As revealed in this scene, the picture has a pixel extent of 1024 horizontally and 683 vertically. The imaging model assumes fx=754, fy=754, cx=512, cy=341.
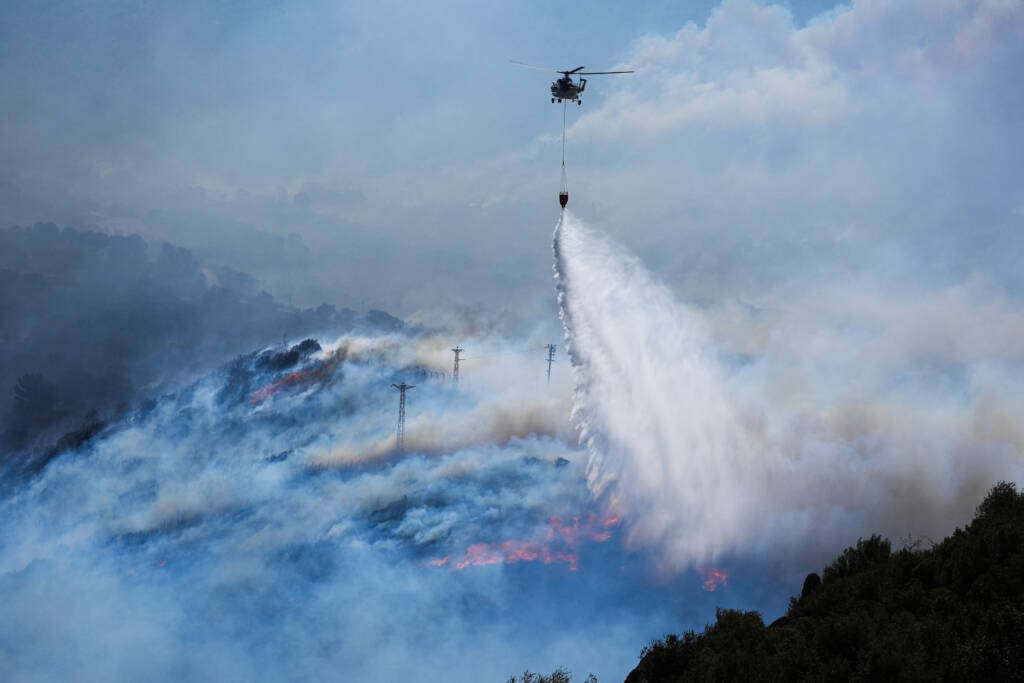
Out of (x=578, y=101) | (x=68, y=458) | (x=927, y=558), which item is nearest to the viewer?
(x=927, y=558)

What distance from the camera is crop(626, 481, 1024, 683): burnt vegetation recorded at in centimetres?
5278

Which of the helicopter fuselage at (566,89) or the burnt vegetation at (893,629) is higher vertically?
the helicopter fuselage at (566,89)

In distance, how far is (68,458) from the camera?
607ft

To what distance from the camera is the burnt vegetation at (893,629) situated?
5278 centimetres

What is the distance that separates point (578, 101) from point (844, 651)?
245 ft

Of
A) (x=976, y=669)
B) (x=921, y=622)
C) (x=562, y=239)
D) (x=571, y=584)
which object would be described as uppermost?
(x=562, y=239)

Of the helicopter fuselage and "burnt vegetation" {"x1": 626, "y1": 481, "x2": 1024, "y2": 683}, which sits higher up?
the helicopter fuselage

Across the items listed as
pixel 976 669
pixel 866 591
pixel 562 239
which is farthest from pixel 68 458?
pixel 976 669

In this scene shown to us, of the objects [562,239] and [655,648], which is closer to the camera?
[655,648]

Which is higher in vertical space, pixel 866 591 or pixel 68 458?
pixel 68 458

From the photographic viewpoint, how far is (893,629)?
56844mm

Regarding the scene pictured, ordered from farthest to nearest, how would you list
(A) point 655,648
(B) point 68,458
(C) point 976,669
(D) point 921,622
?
(B) point 68,458 < (A) point 655,648 < (D) point 921,622 < (C) point 976,669

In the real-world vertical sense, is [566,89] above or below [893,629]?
above

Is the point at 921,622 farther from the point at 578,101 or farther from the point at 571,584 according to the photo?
the point at 571,584
